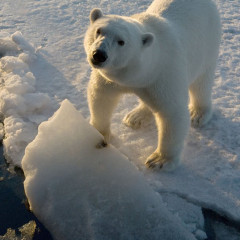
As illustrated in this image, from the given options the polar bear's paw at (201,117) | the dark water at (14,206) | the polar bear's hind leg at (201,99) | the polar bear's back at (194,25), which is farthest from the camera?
the polar bear's paw at (201,117)

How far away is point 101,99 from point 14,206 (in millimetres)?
936

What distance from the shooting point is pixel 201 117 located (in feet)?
9.95

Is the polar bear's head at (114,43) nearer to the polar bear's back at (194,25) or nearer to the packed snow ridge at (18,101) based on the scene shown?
the polar bear's back at (194,25)

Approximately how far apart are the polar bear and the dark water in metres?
0.67

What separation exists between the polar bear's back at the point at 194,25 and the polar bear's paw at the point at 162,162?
658mm

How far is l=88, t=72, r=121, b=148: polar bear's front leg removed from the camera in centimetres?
228

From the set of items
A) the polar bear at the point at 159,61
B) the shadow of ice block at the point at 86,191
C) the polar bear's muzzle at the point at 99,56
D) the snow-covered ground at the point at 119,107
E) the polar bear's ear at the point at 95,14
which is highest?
the polar bear's ear at the point at 95,14

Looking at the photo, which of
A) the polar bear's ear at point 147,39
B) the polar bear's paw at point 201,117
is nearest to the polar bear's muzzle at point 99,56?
the polar bear's ear at point 147,39

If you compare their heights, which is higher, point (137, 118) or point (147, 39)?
point (147, 39)

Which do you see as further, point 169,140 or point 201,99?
point 201,99

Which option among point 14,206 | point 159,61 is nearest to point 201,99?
point 159,61

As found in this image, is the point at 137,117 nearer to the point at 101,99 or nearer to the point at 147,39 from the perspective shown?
the point at 101,99

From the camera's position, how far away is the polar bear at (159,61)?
1.85m

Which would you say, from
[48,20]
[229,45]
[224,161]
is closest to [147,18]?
[224,161]
